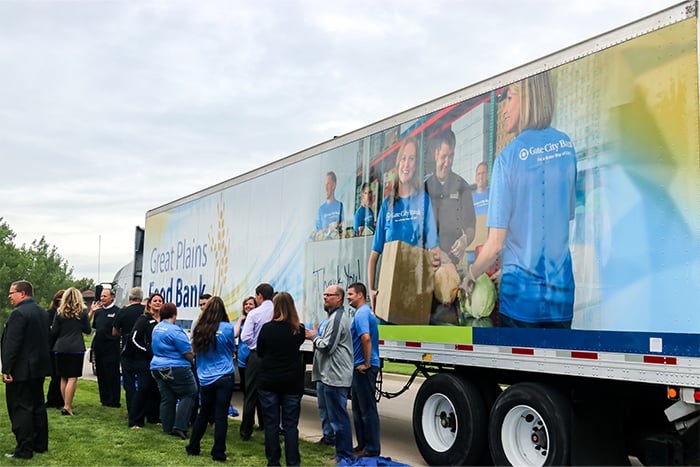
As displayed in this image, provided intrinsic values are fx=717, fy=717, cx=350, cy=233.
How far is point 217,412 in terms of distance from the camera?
306 inches

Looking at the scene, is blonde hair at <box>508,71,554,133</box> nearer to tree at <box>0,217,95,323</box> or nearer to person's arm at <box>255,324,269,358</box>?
person's arm at <box>255,324,269,358</box>

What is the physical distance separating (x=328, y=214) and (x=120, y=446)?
13.1 feet

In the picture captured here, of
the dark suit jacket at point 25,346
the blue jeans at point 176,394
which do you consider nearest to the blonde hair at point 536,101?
the blue jeans at point 176,394

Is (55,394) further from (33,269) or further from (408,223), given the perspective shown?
(33,269)

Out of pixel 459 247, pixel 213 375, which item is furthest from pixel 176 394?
pixel 459 247

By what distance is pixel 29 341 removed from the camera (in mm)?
7688

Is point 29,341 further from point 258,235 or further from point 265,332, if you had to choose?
point 258,235

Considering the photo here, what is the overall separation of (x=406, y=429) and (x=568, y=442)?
16.1ft

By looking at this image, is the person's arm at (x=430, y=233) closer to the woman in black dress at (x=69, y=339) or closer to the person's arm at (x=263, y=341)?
the person's arm at (x=263, y=341)

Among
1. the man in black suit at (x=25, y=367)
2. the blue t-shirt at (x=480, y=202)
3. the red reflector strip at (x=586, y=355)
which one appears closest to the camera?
the red reflector strip at (x=586, y=355)

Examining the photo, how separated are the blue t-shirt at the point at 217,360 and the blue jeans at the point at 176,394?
1217 mm

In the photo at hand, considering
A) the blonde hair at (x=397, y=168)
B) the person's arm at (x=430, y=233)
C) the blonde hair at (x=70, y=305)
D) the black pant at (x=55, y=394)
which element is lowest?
the black pant at (x=55, y=394)

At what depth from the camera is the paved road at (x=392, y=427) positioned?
8.86 meters

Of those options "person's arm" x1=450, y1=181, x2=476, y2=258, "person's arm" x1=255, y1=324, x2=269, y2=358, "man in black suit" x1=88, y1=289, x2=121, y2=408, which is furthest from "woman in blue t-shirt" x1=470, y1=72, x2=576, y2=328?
"man in black suit" x1=88, y1=289, x2=121, y2=408
